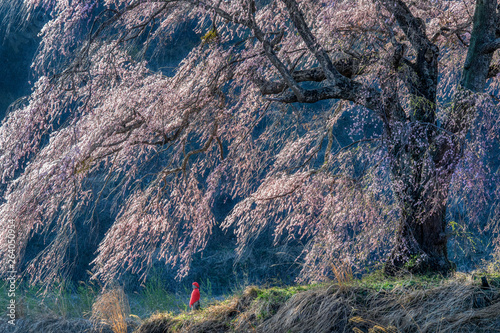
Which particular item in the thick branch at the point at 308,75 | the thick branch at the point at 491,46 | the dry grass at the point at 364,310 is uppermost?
the thick branch at the point at 308,75

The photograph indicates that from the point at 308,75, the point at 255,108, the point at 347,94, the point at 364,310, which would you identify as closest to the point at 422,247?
the point at 364,310

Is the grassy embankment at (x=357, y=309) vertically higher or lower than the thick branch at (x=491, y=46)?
lower

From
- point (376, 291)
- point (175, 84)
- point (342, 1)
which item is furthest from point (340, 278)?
point (342, 1)

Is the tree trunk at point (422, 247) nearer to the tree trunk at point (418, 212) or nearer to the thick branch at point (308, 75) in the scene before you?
the tree trunk at point (418, 212)

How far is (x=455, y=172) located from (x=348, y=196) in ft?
3.62

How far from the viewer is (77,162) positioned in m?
3.72

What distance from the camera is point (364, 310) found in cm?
343

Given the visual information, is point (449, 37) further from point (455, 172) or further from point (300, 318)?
point (300, 318)

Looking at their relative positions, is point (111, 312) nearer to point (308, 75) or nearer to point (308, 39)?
point (308, 75)

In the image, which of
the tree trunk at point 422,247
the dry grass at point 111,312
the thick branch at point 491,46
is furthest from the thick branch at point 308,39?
the dry grass at point 111,312

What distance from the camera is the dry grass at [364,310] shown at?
296 centimetres

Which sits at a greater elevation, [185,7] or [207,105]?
[185,7]

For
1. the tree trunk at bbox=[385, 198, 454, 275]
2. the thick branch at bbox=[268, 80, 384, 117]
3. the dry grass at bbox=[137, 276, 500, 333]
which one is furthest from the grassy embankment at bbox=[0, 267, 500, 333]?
the thick branch at bbox=[268, 80, 384, 117]

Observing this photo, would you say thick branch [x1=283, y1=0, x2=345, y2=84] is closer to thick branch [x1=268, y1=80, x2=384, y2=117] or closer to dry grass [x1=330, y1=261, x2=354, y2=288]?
thick branch [x1=268, y1=80, x2=384, y2=117]
